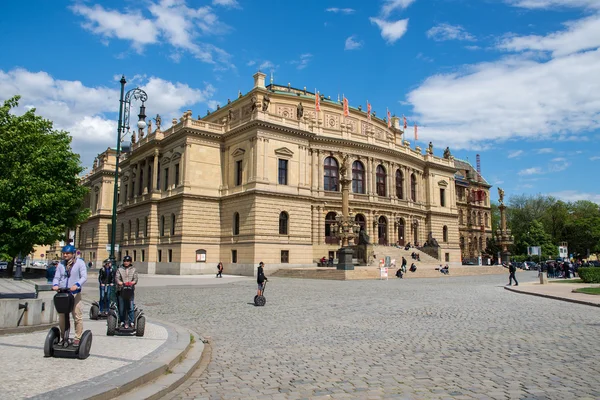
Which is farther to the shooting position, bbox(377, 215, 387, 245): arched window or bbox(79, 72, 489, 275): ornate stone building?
bbox(377, 215, 387, 245): arched window

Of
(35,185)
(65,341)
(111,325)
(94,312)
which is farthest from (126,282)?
(35,185)

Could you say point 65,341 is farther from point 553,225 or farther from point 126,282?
point 553,225

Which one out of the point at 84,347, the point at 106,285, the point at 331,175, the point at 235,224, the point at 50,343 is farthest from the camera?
the point at 331,175

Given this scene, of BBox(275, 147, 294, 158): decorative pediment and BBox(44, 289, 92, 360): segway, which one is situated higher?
BBox(275, 147, 294, 158): decorative pediment

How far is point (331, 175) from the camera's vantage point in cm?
5391

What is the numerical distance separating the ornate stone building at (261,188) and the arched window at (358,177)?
121mm

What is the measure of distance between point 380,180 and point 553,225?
165ft

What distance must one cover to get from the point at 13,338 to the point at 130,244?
4905 centimetres

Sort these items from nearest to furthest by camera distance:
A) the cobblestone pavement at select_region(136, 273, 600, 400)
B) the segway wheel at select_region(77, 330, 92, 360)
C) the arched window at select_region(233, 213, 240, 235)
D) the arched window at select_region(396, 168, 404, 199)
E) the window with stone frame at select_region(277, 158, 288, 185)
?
1. the cobblestone pavement at select_region(136, 273, 600, 400)
2. the segway wheel at select_region(77, 330, 92, 360)
3. the arched window at select_region(233, 213, 240, 235)
4. the window with stone frame at select_region(277, 158, 288, 185)
5. the arched window at select_region(396, 168, 404, 199)

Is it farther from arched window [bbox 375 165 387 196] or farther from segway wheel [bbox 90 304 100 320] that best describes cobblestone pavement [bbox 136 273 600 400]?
arched window [bbox 375 165 387 196]

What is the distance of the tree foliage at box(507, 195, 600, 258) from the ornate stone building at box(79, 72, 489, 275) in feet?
88.2

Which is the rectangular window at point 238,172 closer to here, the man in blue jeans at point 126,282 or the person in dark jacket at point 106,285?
the person in dark jacket at point 106,285

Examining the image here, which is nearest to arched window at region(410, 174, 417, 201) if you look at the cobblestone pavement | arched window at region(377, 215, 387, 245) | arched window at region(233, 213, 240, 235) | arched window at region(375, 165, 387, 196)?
arched window at region(375, 165, 387, 196)

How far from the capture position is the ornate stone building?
151 feet
